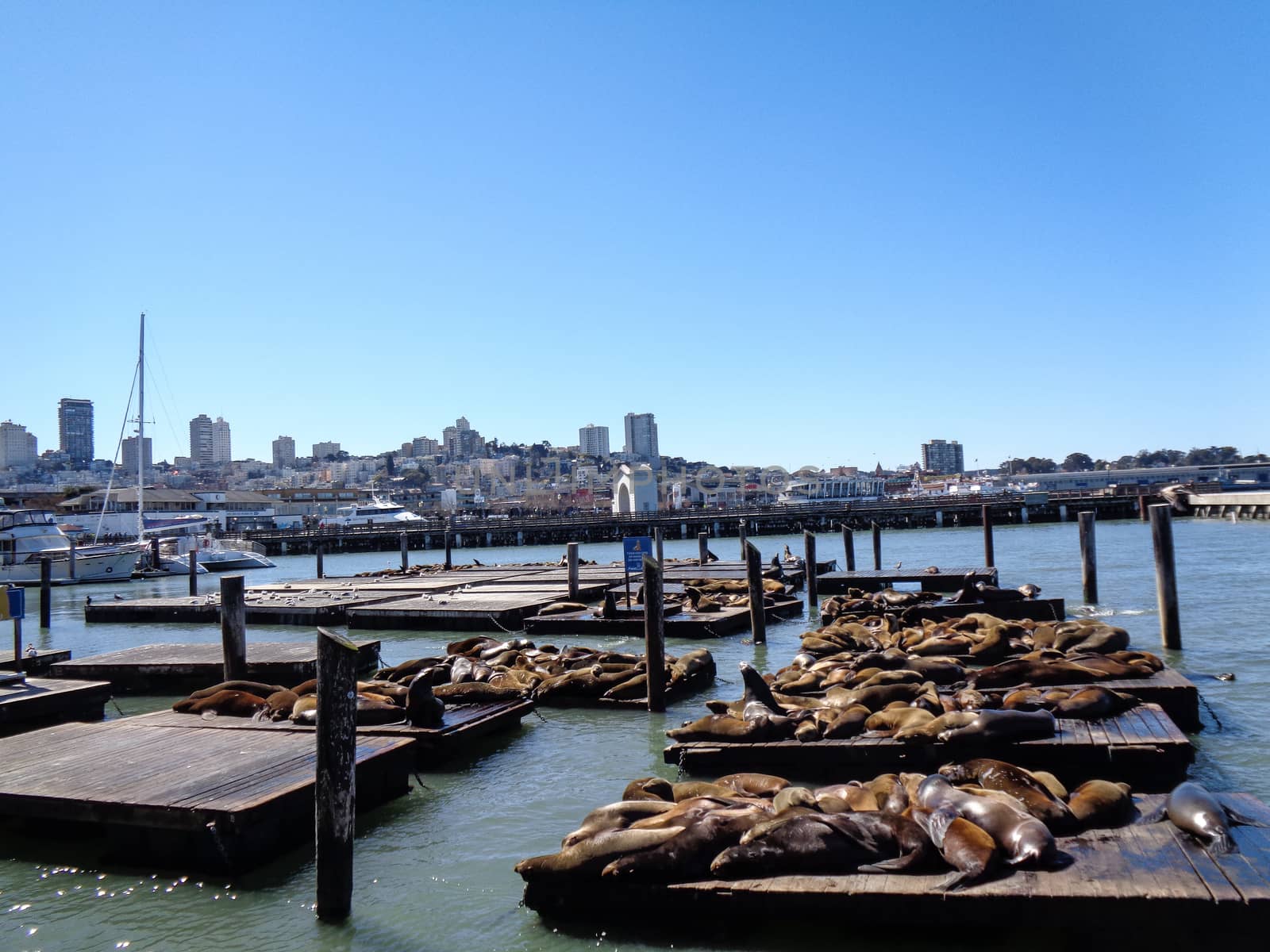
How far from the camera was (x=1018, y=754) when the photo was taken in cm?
712

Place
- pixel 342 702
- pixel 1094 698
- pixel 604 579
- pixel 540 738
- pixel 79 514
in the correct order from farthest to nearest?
pixel 79 514
pixel 604 579
pixel 540 738
pixel 1094 698
pixel 342 702

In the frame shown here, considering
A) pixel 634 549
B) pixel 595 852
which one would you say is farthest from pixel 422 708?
pixel 634 549

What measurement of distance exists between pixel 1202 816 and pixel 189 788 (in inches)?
255

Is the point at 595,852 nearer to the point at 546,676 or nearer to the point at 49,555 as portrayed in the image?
the point at 546,676

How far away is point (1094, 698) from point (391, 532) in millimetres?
64036

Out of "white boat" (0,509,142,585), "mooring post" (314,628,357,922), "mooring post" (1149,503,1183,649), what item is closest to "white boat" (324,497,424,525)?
"white boat" (0,509,142,585)

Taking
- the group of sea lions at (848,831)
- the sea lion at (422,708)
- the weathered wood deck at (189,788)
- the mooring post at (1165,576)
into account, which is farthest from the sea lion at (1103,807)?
the mooring post at (1165,576)

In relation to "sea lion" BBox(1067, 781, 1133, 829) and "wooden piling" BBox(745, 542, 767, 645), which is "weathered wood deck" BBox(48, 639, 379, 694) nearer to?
"wooden piling" BBox(745, 542, 767, 645)

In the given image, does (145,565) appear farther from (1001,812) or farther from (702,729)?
(1001,812)

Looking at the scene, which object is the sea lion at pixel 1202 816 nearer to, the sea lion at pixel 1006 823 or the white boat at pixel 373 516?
the sea lion at pixel 1006 823

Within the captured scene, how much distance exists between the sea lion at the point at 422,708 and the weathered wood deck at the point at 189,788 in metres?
0.74

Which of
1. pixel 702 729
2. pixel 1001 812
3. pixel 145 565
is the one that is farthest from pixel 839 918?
pixel 145 565

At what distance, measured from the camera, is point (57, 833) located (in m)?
7.34

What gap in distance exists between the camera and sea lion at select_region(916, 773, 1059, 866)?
4902mm
